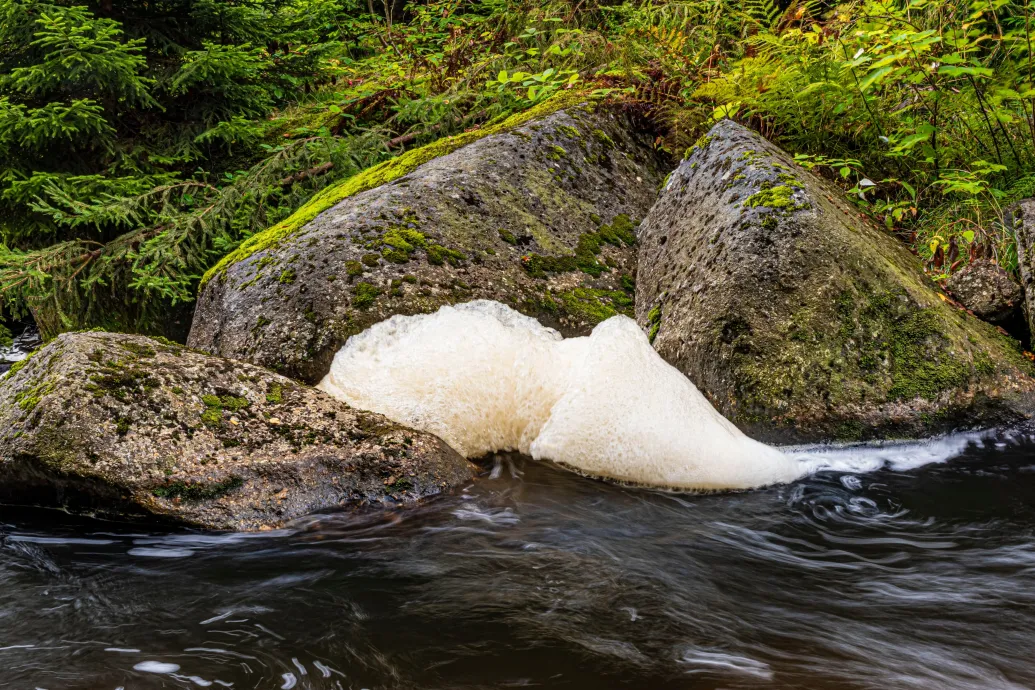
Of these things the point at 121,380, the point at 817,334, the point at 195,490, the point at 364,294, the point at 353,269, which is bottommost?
the point at 195,490

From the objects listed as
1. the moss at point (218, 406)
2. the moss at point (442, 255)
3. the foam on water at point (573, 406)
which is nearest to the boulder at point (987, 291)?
the foam on water at point (573, 406)

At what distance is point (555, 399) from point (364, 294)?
139cm

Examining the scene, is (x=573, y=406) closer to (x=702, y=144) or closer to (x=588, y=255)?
(x=588, y=255)

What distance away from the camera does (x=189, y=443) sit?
10.8ft

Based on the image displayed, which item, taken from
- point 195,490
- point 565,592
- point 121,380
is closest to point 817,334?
point 565,592

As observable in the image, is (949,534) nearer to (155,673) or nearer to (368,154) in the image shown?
(155,673)

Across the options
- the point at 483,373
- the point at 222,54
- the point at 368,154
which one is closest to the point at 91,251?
the point at 222,54

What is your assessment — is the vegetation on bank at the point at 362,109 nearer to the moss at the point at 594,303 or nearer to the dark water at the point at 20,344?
the dark water at the point at 20,344

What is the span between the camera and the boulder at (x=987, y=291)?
15.0 feet

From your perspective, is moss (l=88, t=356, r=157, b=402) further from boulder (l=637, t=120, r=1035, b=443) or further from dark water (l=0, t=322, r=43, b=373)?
dark water (l=0, t=322, r=43, b=373)

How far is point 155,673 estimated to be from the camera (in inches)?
86.8

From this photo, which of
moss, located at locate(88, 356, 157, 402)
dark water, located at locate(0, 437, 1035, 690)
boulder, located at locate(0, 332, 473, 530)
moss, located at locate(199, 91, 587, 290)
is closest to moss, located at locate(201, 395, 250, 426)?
boulder, located at locate(0, 332, 473, 530)

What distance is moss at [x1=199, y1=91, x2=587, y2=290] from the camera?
4.92 m

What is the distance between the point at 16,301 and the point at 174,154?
2010mm
